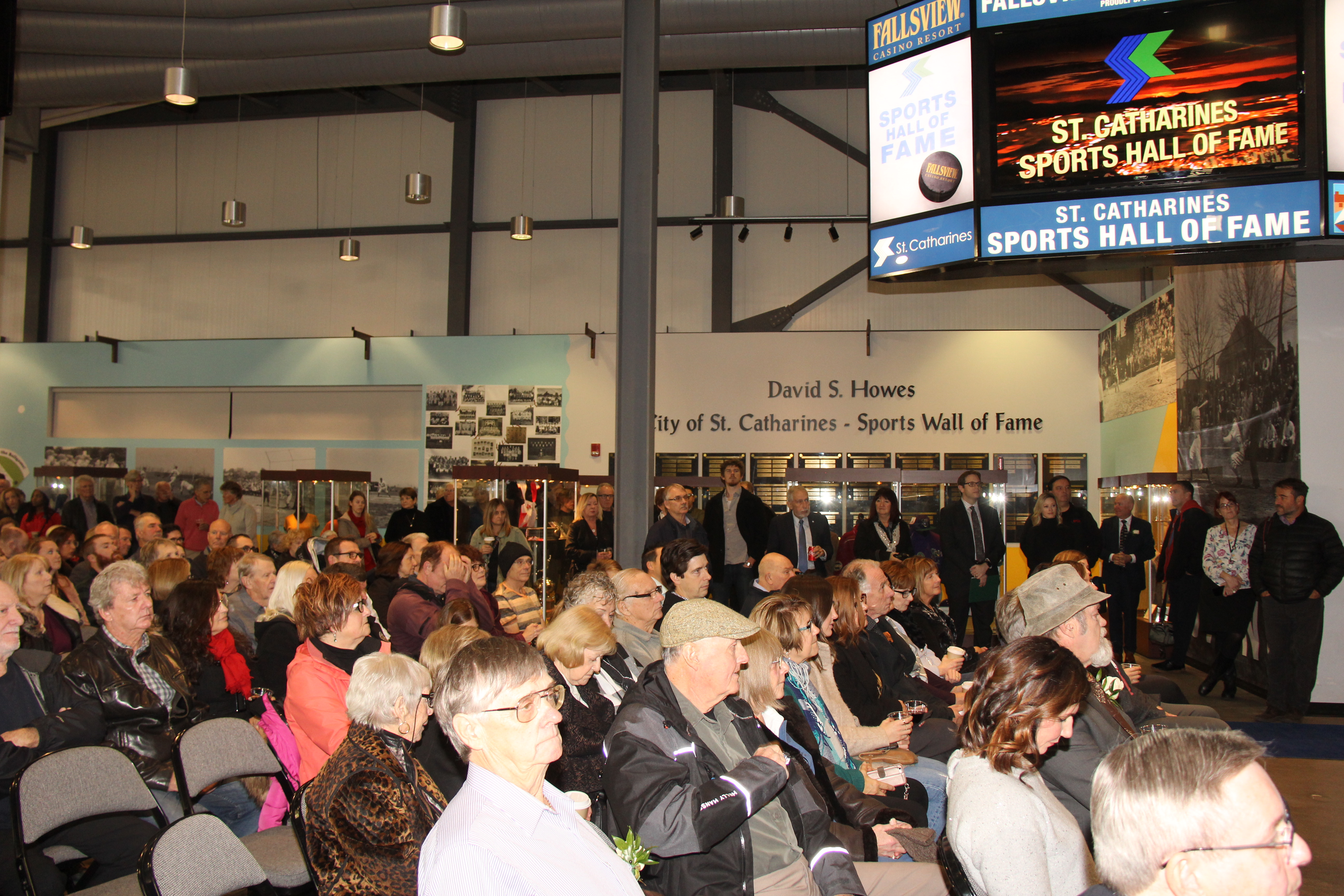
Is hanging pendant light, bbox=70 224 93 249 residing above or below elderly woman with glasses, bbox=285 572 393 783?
above

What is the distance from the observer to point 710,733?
2.78 metres

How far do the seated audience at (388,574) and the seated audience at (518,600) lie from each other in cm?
67

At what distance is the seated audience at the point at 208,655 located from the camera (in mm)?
4395

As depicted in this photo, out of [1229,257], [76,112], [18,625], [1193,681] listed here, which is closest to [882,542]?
[1193,681]

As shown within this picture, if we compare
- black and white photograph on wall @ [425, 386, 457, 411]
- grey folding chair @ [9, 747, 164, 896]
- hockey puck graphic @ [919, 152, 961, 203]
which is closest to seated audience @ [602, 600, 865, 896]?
grey folding chair @ [9, 747, 164, 896]

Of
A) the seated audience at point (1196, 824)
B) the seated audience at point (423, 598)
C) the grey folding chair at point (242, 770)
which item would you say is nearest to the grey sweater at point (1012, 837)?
the seated audience at point (1196, 824)

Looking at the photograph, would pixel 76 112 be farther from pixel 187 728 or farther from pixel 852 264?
pixel 187 728

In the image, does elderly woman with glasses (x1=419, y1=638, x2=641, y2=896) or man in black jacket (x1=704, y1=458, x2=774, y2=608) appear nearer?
elderly woman with glasses (x1=419, y1=638, x2=641, y2=896)

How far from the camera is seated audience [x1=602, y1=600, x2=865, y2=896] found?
240cm

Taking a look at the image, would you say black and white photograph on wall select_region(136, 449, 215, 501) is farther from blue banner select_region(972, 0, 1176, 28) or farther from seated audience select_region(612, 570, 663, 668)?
blue banner select_region(972, 0, 1176, 28)

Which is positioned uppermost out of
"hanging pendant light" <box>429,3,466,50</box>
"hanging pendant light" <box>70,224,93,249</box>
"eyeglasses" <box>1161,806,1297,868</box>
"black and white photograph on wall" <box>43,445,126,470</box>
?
"hanging pendant light" <box>70,224,93,249</box>

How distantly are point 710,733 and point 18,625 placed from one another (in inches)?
103

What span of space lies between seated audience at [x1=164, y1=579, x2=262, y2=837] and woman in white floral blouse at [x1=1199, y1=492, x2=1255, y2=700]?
7193 mm

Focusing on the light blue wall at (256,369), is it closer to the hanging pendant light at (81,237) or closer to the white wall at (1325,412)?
the hanging pendant light at (81,237)
